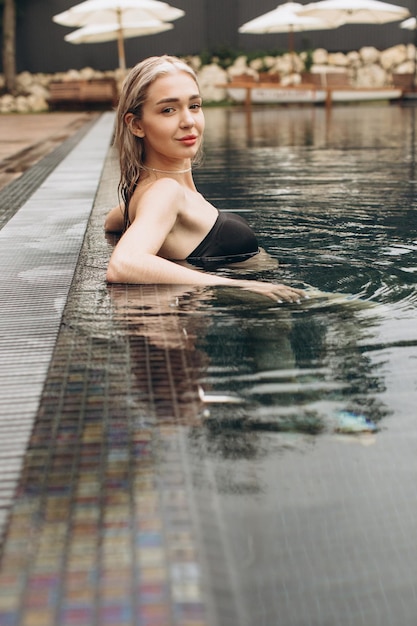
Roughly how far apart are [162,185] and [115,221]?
41.3 inches

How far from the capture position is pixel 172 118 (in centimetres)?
315

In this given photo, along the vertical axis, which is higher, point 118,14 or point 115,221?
point 118,14

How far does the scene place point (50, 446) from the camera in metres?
1.71

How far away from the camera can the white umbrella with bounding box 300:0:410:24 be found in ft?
71.4

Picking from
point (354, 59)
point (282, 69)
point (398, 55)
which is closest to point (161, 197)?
point (282, 69)

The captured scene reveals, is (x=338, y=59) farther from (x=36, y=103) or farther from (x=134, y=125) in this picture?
(x=134, y=125)

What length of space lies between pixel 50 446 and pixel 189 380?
49 centimetres

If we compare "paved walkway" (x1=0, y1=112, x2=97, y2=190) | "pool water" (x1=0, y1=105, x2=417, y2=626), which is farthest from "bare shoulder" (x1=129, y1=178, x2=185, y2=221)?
"paved walkway" (x1=0, y1=112, x2=97, y2=190)

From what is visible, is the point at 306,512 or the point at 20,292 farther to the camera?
the point at 20,292

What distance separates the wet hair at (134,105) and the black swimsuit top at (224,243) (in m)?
0.37

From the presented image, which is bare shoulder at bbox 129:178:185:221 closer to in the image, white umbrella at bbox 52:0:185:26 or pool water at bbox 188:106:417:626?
pool water at bbox 188:106:417:626

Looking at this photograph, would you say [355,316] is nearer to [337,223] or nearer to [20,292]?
[20,292]

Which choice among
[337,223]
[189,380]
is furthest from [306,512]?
[337,223]

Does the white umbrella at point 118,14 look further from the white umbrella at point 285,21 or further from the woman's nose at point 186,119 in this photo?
the woman's nose at point 186,119
